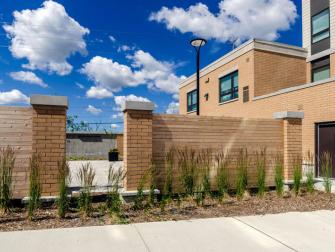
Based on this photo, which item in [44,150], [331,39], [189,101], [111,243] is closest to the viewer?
[111,243]

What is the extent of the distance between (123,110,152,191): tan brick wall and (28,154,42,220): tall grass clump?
6.16ft

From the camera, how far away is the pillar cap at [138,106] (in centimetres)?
691

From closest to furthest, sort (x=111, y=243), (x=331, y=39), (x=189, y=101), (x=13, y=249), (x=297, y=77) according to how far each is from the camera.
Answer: (x=13, y=249)
(x=111, y=243)
(x=331, y=39)
(x=297, y=77)
(x=189, y=101)

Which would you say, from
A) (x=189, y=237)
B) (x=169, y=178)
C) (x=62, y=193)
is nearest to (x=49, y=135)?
(x=62, y=193)

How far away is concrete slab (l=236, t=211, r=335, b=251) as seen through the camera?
4504mm

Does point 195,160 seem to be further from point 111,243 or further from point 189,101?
point 189,101

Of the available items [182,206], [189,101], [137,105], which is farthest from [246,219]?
[189,101]

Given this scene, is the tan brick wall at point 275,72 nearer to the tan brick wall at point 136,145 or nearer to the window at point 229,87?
the window at point 229,87

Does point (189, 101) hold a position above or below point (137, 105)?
above

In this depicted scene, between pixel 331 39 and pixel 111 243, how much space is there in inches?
635

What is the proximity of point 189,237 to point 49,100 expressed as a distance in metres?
3.97

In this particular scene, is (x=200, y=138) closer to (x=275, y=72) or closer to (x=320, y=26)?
(x=275, y=72)

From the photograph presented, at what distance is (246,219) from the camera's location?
5.77 m

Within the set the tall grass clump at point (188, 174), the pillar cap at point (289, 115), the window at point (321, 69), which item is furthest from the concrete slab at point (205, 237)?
the window at point (321, 69)
